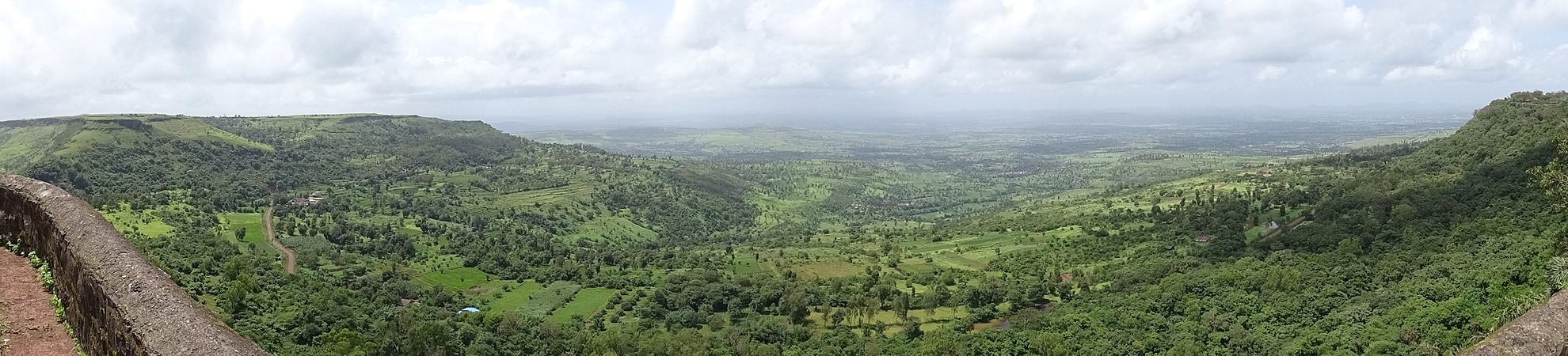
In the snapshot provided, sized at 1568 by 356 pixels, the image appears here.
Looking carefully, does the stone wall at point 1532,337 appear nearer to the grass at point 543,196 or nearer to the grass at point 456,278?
the grass at point 456,278

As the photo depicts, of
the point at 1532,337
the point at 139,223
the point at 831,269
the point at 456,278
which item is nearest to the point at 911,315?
the point at 831,269

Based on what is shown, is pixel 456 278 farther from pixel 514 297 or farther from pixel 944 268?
pixel 944 268

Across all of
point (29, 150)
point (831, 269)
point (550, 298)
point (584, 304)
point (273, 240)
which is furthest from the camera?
point (29, 150)

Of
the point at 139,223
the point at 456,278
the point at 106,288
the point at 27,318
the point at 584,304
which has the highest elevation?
the point at 106,288

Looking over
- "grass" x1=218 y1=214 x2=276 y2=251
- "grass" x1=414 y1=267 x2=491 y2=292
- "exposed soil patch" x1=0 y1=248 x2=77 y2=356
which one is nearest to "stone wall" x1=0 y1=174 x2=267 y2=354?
"exposed soil patch" x1=0 y1=248 x2=77 y2=356

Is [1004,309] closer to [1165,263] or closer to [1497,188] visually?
[1165,263]

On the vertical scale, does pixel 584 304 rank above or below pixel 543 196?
below
